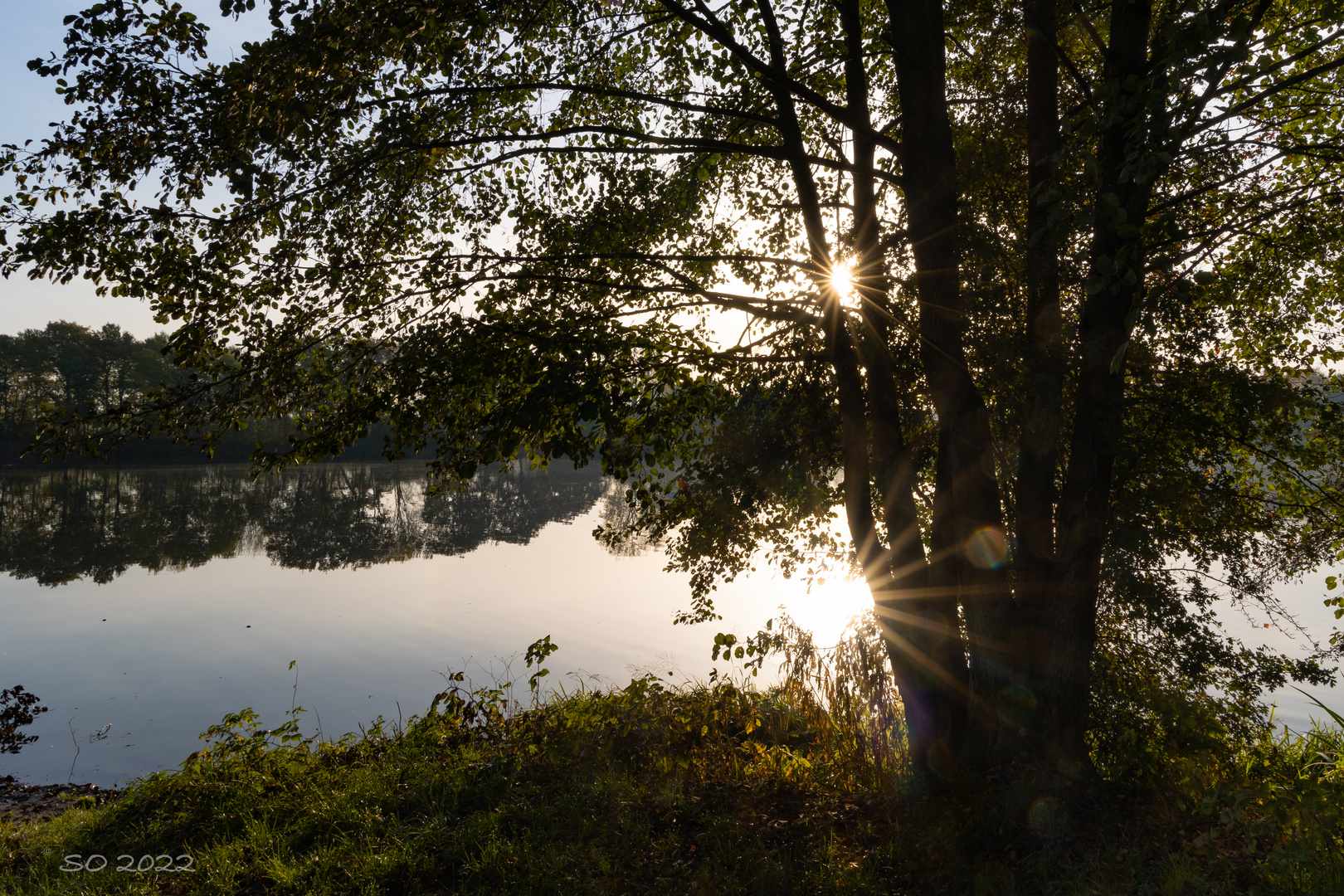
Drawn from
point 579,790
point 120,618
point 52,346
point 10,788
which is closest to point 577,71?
point 579,790

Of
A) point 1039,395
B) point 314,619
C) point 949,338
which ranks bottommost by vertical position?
point 314,619

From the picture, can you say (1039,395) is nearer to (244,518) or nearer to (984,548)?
(984,548)

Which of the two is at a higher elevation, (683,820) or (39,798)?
(683,820)

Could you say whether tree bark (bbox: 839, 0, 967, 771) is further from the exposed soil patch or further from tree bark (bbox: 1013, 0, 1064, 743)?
the exposed soil patch

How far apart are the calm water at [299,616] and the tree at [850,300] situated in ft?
14.9

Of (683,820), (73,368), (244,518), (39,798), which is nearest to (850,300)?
(683,820)

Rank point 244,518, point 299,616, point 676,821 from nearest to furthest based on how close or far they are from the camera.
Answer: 1. point 676,821
2. point 299,616
3. point 244,518

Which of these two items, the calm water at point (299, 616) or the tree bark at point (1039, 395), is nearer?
the tree bark at point (1039, 395)

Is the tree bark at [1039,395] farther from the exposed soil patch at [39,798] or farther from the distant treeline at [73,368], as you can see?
the distant treeline at [73,368]

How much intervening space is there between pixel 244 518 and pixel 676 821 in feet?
98.6

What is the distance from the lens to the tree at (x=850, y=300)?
4.61 metres

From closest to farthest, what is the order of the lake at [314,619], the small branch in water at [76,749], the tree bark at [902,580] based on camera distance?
the tree bark at [902,580] < the small branch in water at [76,749] < the lake at [314,619]

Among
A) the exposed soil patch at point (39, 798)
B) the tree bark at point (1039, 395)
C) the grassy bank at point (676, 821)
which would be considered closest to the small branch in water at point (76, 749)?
the exposed soil patch at point (39, 798)

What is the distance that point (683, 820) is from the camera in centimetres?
519
